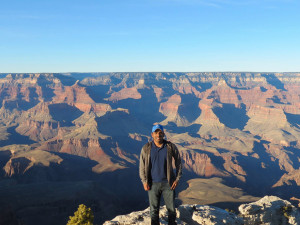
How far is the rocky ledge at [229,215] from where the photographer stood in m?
17.3

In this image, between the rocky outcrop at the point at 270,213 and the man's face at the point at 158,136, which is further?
the rocky outcrop at the point at 270,213

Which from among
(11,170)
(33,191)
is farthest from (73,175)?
(33,191)

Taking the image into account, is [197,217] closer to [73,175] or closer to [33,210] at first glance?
[33,210]

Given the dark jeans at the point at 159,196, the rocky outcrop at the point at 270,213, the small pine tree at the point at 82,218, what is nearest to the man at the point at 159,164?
the dark jeans at the point at 159,196

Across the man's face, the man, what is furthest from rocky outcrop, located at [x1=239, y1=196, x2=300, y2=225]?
the man's face

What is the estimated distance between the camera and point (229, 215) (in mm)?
19219

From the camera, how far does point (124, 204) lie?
346 ft

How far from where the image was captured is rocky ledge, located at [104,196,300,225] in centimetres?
1728

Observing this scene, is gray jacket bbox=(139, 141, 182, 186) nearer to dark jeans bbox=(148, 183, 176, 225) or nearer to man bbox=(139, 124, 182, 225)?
man bbox=(139, 124, 182, 225)

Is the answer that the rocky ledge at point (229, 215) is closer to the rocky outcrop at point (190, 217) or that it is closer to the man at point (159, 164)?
the rocky outcrop at point (190, 217)

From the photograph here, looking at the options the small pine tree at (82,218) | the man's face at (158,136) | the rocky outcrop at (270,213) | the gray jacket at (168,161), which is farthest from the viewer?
the rocky outcrop at (270,213)

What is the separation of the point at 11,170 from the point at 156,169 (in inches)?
5900

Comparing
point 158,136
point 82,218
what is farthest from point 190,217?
point 158,136

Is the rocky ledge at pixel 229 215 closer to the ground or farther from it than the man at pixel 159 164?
closer to the ground
